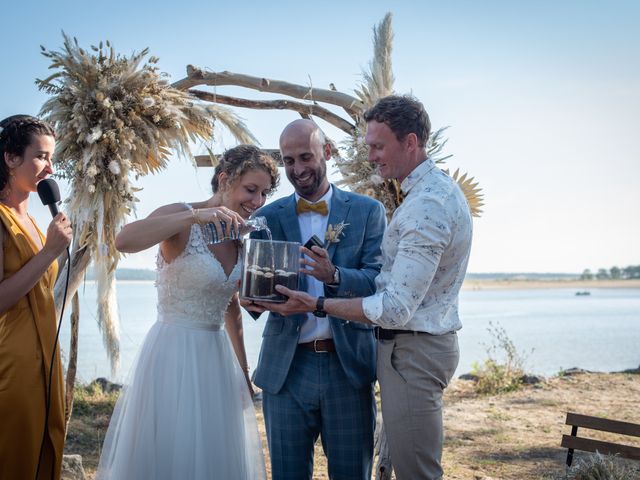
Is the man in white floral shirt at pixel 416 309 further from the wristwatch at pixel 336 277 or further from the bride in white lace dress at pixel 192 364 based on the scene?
the bride in white lace dress at pixel 192 364

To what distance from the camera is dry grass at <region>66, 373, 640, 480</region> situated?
5.69m

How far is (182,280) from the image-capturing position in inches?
122

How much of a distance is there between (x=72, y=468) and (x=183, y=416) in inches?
76.8

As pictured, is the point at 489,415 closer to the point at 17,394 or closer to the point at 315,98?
the point at 315,98

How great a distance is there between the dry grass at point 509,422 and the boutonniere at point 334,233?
2.78 metres

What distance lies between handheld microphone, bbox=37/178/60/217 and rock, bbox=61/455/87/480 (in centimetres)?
229

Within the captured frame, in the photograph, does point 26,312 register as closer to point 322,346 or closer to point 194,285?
point 194,285

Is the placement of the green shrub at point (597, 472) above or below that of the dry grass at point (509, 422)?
above

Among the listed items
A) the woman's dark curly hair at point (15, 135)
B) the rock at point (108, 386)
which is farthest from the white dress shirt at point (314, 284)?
the rock at point (108, 386)

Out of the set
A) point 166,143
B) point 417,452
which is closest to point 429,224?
point 417,452

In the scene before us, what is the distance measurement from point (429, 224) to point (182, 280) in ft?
4.13

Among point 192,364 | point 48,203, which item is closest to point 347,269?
point 192,364

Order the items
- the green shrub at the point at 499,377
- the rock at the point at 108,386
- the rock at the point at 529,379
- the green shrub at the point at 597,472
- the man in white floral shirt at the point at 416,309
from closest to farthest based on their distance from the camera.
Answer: the man in white floral shirt at the point at 416,309, the green shrub at the point at 597,472, the rock at the point at 108,386, the green shrub at the point at 499,377, the rock at the point at 529,379

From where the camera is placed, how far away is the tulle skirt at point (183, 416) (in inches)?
115
